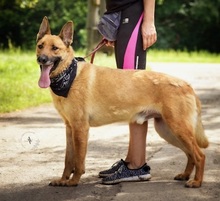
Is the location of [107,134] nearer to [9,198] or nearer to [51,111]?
[51,111]

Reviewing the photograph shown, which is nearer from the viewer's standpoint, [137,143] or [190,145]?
[190,145]

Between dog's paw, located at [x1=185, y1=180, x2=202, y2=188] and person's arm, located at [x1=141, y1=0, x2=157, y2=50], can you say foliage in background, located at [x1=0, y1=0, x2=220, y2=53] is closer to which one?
person's arm, located at [x1=141, y1=0, x2=157, y2=50]

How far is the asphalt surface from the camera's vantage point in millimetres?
Answer: 5336

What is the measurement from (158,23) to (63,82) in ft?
113

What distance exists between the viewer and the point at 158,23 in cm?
3953

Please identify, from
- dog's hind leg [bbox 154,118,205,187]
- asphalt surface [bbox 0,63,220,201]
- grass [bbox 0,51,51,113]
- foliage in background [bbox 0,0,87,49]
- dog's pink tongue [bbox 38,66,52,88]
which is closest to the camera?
asphalt surface [bbox 0,63,220,201]

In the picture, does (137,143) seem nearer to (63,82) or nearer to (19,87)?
(63,82)

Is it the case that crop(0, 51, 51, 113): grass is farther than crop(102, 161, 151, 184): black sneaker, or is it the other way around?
crop(0, 51, 51, 113): grass

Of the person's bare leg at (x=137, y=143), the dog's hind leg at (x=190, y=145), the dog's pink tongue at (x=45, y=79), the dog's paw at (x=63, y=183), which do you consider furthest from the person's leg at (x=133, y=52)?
the dog's pink tongue at (x=45, y=79)

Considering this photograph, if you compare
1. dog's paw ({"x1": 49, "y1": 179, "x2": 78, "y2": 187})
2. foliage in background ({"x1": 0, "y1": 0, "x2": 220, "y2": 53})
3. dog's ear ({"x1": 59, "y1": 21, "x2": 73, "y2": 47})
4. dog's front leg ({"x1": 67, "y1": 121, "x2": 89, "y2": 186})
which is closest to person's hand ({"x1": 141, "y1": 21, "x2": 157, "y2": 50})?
dog's ear ({"x1": 59, "y1": 21, "x2": 73, "y2": 47})

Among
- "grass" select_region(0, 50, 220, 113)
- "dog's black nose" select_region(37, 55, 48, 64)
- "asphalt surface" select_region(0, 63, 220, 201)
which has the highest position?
"dog's black nose" select_region(37, 55, 48, 64)

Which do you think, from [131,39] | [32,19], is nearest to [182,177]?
[131,39]

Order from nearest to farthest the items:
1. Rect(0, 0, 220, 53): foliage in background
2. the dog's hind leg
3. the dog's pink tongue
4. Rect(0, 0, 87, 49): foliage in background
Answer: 1. the dog's pink tongue
2. the dog's hind leg
3. Rect(0, 0, 220, 53): foliage in background
4. Rect(0, 0, 87, 49): foliage in background

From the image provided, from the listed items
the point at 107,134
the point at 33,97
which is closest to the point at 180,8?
the point at 33,97
